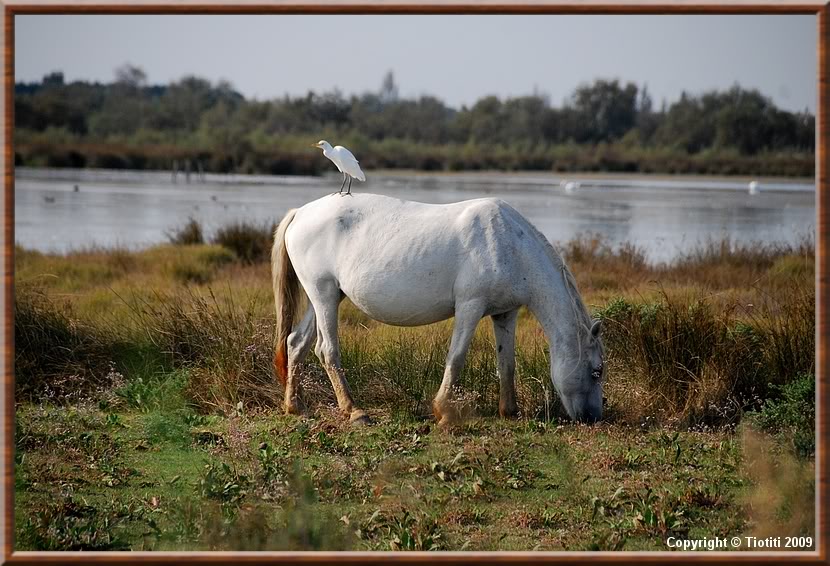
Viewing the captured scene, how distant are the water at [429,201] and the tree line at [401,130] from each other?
1991mm

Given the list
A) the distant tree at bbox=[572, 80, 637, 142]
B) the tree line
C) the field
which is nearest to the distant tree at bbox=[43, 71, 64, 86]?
the tree line

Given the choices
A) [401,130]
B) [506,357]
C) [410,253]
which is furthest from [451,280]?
[401,130]

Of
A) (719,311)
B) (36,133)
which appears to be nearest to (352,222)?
(719,311)

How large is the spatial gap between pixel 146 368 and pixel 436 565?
175 inches

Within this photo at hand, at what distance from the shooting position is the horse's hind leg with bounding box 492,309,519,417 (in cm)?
692

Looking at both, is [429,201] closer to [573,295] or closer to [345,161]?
[345,161]

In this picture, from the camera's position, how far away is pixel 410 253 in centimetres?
669

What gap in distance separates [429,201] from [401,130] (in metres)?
27.9

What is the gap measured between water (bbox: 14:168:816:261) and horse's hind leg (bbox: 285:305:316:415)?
357 inches

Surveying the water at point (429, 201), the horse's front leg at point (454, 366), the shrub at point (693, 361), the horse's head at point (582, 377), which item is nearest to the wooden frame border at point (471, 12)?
the horse's head at point (582, 377)

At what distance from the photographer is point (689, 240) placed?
20031 mm

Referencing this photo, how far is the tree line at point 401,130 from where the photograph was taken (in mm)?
39594

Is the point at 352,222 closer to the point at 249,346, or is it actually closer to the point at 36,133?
the point at 249,346

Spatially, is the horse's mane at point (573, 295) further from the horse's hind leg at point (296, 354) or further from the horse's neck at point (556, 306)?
the horse's hind leg at point (296, 354)
